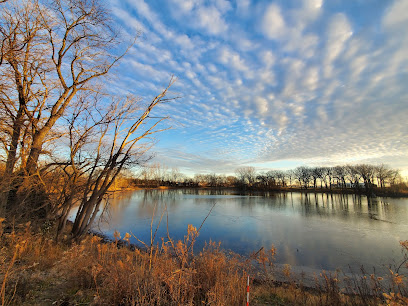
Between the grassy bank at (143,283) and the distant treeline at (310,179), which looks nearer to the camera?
the grassy bank at (143,283)

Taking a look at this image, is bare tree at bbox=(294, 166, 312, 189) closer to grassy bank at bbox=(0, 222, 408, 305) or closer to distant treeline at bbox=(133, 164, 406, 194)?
distant treeline at bbox=(133, 164, 406, 194)

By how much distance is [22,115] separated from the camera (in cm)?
696

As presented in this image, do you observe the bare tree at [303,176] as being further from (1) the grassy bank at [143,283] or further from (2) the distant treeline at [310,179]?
(1) the grassy bank at [143,283]

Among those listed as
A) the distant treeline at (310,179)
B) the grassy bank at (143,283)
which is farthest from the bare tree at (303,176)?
the grassy bank at (143,283)

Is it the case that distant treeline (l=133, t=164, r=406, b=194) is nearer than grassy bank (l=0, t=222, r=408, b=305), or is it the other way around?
grassy bank (l=0, t=222, r=408, b=305)

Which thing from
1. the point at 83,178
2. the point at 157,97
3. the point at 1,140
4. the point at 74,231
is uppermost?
the point at 157,97

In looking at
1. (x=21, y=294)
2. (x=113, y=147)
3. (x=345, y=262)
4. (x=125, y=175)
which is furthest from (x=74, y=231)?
(x=345, y=262)

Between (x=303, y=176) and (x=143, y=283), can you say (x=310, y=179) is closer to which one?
(x=303, y=176)

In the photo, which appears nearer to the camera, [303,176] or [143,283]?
[143,283]

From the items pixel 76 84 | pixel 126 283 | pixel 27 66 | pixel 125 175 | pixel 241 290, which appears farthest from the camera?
pixel 125 175

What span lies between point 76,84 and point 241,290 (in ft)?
28.1

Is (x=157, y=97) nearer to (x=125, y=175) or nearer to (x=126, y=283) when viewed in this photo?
(x=125, y=175)

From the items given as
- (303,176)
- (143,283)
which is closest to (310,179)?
(303,176)

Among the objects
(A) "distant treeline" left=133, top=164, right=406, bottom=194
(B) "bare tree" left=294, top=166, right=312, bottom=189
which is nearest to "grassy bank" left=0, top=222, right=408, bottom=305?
(A) "distant treeline" left=133, top=164, right=406, bottom=194
